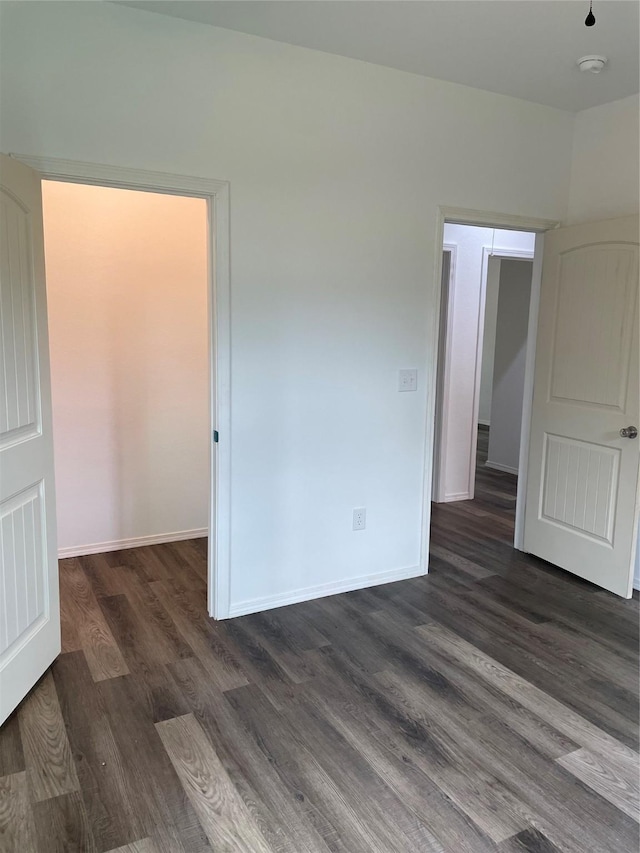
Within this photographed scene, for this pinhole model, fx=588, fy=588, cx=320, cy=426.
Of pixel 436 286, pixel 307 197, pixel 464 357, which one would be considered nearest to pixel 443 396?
pixel 464 357

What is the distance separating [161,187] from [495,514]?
3480 millimetres

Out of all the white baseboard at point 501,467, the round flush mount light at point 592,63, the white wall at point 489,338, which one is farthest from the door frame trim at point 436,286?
the white wall at point 489,338

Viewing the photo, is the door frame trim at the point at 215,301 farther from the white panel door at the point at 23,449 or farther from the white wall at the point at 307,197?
the white panel door at the point at 23,449

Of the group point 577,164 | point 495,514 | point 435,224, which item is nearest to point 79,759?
point 435,224

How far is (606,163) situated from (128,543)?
3713mm

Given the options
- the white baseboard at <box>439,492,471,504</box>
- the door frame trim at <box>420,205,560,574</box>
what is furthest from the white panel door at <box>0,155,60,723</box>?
the white baseboard at <box>439,492,471,504</box>

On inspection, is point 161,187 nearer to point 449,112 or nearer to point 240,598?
point 449,112

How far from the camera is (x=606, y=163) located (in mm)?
3375

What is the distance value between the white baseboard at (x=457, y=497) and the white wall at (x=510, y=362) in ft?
3.86

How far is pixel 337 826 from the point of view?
1.73 m

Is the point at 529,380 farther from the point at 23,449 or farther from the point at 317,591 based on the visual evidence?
the point at 23,449

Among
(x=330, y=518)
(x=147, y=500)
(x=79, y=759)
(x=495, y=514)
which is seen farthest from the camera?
(x=495, y=514)

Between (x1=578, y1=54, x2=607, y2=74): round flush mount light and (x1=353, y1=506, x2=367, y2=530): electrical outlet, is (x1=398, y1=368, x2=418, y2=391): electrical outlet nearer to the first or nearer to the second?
(x1=353, y1=506, x2=367, y2=530): electrical outlet

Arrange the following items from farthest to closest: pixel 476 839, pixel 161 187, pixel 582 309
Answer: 1. pixel 582 309
2. pixel 161 187
3. pixel 476 839
